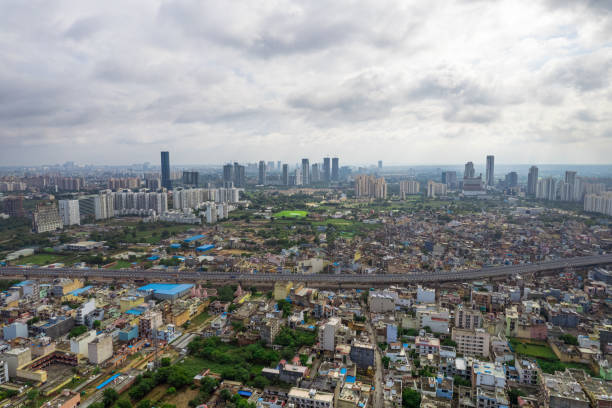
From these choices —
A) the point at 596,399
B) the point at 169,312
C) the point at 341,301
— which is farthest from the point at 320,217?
the point at 596,399

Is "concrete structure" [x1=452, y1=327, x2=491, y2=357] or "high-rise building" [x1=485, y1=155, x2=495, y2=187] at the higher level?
"high-rise building" [x1=485, y1=155, x2=495, y2=187]

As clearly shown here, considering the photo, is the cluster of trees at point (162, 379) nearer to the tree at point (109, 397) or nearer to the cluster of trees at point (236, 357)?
the tree at point (109, 397)

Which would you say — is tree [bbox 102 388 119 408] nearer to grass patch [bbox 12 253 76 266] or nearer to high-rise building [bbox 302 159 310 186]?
grass patch [bbox 12 253 76 266]

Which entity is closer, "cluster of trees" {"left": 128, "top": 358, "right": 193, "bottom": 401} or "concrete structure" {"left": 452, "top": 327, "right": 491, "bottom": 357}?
"cluster of trees" {"left": 128, "top": 358, "right": 193, "bottom": 401}

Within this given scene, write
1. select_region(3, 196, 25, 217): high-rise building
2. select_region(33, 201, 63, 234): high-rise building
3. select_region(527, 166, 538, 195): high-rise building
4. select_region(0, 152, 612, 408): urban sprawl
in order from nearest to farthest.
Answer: select_region(0, 152, 612, 408): urban sprawl, select_region(33, 201, 63, 234): high-rise building, select_region(3, 196, 25, 217): high-rise building, select_region(527, 166, 538, 195): high-rise building

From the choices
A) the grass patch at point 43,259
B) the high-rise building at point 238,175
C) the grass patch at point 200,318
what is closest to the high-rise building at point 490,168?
the high-rise building at point 238,175

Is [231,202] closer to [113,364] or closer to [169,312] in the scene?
[169,312]

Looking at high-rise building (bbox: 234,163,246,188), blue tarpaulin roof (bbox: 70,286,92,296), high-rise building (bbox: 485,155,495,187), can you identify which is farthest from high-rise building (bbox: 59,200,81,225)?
high-rise building (bbox: 485,155,495,187)
